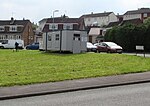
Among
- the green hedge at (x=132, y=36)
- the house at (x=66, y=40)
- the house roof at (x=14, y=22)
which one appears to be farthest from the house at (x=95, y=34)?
the house at (x=66, y=40)

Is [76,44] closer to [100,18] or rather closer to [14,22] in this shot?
[14,22]

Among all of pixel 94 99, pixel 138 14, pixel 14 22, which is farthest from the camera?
pixel 138 14

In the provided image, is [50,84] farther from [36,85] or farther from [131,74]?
[131,74]

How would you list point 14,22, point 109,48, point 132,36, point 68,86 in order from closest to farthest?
point 68,86, point 109,48, point 132,36, point 14,22

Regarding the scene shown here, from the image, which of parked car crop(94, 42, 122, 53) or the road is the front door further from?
the road

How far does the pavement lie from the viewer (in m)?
12.2

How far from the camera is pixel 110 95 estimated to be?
12.0 meters

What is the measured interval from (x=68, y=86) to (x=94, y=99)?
2.77 meters

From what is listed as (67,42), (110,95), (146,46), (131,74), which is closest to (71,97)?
(110,95)

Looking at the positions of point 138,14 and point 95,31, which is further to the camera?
point 138,14

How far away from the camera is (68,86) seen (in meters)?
13.8

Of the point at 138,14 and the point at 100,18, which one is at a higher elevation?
the point at 100,18

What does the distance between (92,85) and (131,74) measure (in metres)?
4.44

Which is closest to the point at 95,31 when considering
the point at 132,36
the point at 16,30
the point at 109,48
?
the point at 16,30
